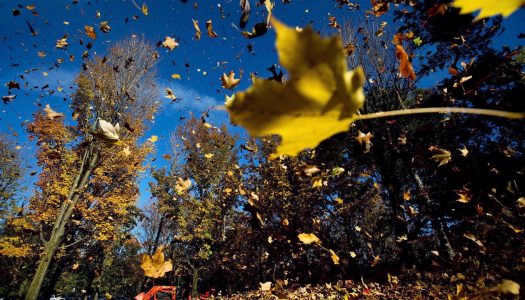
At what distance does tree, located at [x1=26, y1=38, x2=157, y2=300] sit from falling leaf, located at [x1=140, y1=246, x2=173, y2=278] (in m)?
7.42

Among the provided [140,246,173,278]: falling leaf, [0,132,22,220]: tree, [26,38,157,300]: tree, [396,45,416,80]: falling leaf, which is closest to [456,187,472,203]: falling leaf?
[396,45,416,80]: falling leaf

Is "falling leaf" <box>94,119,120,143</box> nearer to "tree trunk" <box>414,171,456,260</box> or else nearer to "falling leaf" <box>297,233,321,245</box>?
"falling leaf" <box>297,233,321,245</box>

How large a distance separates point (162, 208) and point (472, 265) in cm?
1688

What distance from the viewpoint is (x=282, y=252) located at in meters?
13.0

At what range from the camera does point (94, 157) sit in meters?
10.3

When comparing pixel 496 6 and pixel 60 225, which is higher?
pixel 60 225

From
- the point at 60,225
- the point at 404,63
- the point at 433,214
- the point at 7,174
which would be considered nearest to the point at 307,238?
the point at 404,63

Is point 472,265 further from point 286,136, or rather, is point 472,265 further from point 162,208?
point 162,208

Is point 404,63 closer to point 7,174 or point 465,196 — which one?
point 465,196

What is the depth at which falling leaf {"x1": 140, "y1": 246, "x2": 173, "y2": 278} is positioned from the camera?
259 centimetres

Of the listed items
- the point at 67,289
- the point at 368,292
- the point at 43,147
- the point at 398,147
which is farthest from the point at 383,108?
the point at 67,289

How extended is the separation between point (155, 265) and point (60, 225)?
967 centimetres

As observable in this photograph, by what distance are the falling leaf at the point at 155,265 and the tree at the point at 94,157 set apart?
7.42 m

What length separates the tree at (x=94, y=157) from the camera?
1034 cm
